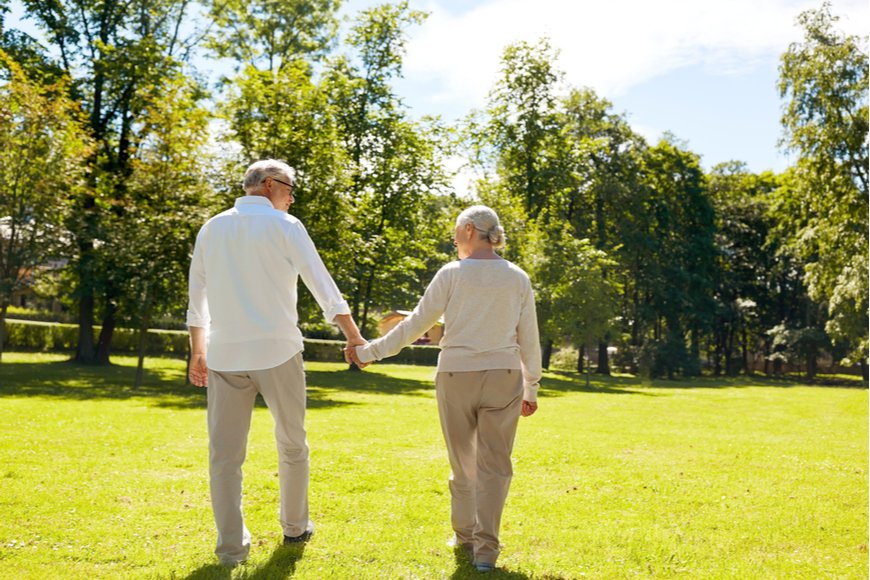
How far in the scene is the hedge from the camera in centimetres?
3662

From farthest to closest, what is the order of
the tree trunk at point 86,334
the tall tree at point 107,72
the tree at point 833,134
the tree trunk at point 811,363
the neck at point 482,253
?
the tree trunk at point 811,363 < the tree trunk at point 86,334 < the tree at point 833,134 < the tall tree at point 107,72 < the neck at point 482,253

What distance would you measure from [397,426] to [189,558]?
31.0 ft

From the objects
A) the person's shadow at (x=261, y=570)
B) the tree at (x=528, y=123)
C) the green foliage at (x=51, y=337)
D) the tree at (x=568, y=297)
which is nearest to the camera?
the person's shadow at (x=261, y=570)

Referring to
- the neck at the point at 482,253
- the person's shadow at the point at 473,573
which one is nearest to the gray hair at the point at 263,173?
the neck at the point at 482,253

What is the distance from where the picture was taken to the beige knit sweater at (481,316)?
18.3ft

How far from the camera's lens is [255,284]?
17.6 ft

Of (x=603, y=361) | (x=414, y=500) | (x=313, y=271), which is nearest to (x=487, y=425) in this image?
(x=313, y=271)

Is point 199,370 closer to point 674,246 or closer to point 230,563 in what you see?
point 230,563

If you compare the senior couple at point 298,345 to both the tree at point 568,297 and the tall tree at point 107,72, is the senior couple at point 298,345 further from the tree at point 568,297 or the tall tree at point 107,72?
the tree at point 568,297

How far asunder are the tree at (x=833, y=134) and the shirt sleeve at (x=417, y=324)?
27.4 metres

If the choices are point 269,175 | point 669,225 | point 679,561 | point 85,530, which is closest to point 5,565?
point 85,530

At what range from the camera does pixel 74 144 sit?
22719 mm

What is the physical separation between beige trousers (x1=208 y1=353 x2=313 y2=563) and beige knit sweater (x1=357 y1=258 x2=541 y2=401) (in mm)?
688

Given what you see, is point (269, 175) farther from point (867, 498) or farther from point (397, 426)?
point (397, 426)
